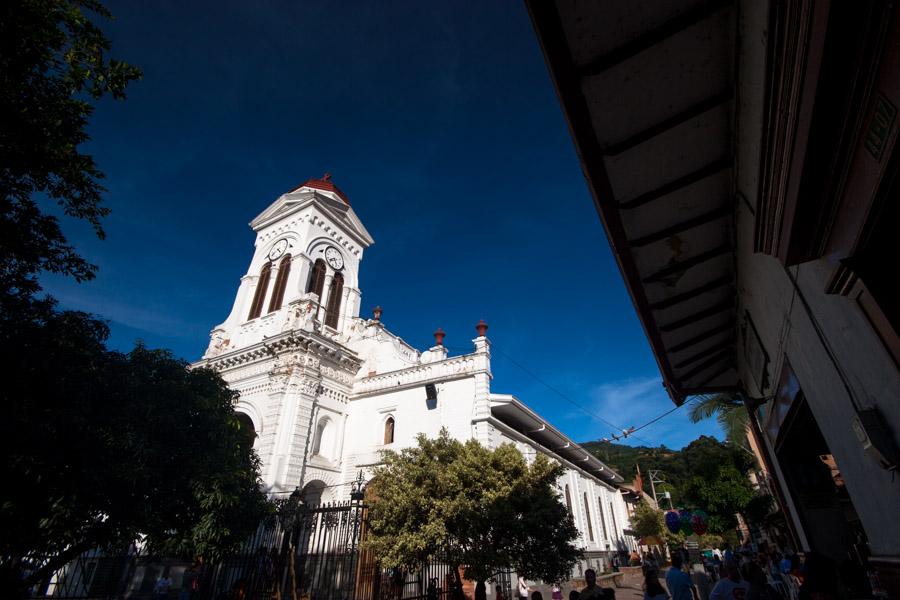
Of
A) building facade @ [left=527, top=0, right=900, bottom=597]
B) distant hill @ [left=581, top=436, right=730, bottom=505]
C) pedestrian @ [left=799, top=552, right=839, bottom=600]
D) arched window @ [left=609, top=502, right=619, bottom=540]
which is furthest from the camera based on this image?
distant hill @ [left=581, top=436, right=730, bottom=505]

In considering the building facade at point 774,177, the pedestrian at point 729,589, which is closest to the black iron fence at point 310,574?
the pedestrian at point 729,589

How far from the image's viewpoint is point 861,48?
1624 millimetres

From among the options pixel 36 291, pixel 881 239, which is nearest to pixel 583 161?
pixel 881 239

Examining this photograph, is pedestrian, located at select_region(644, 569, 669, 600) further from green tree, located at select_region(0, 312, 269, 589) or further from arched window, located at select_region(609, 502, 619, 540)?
arched window, located at select_region(609, 502, 619, 540)

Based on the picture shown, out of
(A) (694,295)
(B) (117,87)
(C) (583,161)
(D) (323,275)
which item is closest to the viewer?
(C) (583,161)

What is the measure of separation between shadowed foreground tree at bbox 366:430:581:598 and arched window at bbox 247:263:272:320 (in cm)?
1585

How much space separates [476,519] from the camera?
9758mm

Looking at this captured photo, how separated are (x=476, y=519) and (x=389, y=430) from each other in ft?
34.5

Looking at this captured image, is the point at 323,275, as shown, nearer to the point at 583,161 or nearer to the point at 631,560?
the point at 583,161

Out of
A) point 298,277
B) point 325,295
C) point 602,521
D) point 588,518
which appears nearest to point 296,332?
point 298,277

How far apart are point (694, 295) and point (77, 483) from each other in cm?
1191

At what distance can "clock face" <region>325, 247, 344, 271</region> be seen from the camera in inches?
987

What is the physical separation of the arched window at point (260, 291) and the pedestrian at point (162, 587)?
12434 mm

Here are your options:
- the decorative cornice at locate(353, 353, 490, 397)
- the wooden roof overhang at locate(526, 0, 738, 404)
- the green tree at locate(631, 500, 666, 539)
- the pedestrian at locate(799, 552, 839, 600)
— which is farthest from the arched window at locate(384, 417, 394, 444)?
the green tree at locate(631, 500, 666, 539)
